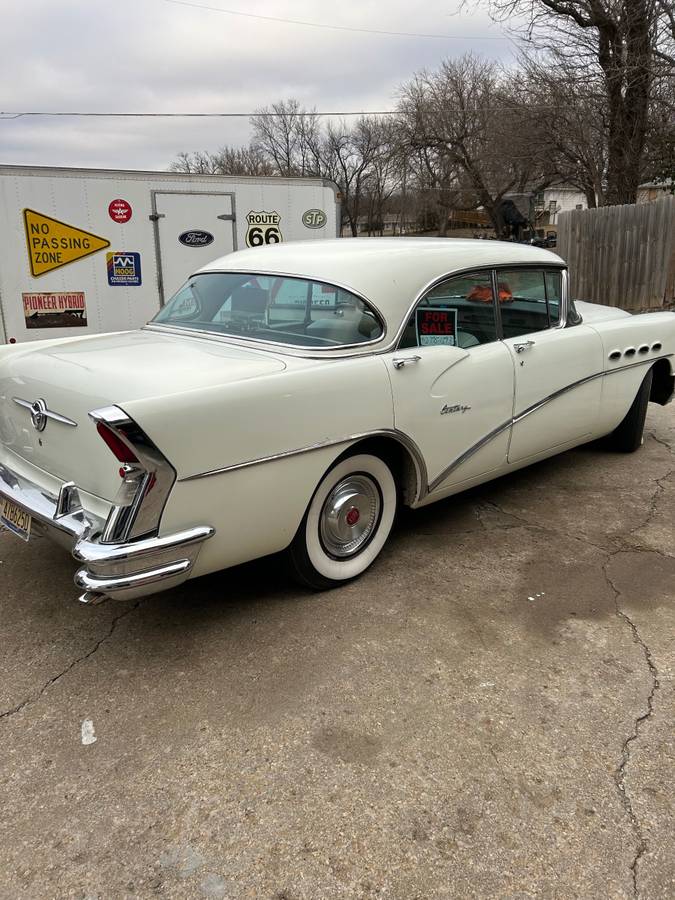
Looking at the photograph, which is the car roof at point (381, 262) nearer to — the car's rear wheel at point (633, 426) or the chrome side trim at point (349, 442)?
the chrome side trim at point (349, 442)

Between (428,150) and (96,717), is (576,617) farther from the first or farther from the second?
(428,150)

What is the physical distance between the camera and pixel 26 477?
309 centimetres

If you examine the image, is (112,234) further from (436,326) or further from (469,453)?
(469,453)

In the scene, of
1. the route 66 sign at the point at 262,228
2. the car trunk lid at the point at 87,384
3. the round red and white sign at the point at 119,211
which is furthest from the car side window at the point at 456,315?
the round red and white sign at the point at 119,211

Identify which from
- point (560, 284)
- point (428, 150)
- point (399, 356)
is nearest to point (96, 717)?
point (399, 356)

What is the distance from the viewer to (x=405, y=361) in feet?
11.0

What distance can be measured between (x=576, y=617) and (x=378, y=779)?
1402 mm

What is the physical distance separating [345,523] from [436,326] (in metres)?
1.16

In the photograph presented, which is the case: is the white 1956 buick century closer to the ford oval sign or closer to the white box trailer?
the white box trailer

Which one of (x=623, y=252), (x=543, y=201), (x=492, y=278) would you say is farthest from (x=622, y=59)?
(x=543, y=201)

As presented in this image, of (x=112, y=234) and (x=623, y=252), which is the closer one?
(x=112, y=234)

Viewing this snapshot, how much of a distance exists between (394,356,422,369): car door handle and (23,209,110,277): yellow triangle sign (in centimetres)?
542

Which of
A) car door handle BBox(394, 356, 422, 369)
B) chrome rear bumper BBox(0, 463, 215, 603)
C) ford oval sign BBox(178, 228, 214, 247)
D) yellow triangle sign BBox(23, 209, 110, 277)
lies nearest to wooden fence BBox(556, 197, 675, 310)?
ford oval sign BBox(178, 228, 214, 247)

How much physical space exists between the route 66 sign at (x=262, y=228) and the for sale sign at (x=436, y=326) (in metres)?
5.22
